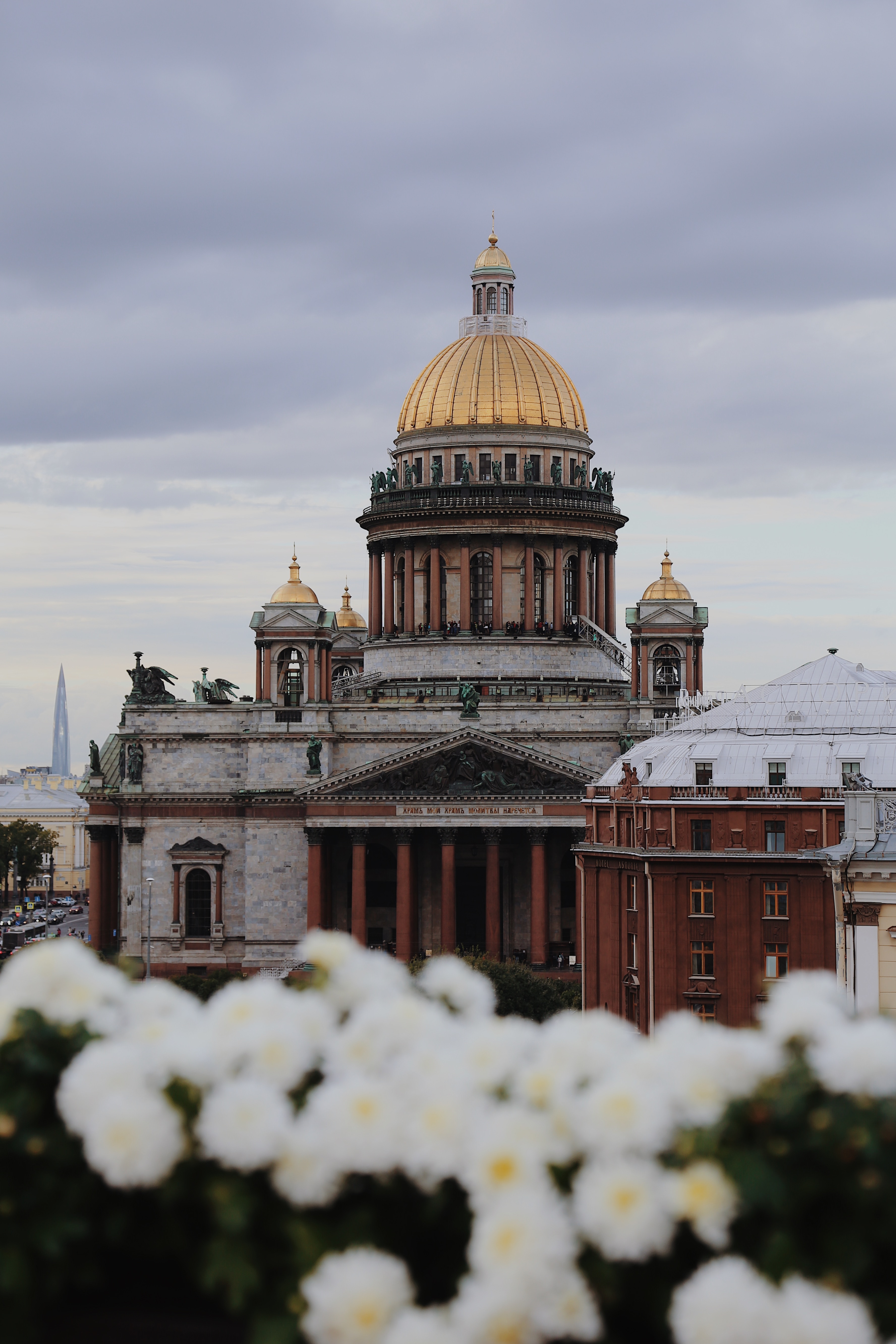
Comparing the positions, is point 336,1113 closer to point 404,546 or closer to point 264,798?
point 264,798

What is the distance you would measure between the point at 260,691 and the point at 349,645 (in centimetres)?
3344

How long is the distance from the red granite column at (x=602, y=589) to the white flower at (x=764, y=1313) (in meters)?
125

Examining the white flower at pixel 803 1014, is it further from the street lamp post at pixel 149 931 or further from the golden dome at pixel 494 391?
the golden dome at pixel 494 391

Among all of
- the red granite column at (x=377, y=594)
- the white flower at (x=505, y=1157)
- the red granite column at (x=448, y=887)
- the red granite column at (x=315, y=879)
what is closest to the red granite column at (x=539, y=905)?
the red granite column at (x=448, y=887)

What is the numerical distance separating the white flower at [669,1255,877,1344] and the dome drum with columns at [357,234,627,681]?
384 feet

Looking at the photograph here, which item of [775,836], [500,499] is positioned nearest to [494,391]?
[500,499]

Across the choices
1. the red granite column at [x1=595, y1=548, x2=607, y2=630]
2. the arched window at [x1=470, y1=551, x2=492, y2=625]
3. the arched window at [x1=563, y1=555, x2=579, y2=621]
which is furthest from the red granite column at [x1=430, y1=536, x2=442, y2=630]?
the red granite column at [x1=595, y1=548, x2=607, y2=630]

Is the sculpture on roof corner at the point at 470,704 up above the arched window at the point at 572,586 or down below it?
below

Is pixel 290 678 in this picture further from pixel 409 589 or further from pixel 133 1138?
pixel 133 1138

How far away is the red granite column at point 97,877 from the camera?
12125cm

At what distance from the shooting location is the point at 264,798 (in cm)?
11481

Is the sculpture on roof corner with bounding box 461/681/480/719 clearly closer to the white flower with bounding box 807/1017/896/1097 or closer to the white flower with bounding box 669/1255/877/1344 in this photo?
the white flower with bounding box 807/1017/896/1097

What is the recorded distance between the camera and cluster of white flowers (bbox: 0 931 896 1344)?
11.6 metres

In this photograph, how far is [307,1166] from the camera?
478 inches
